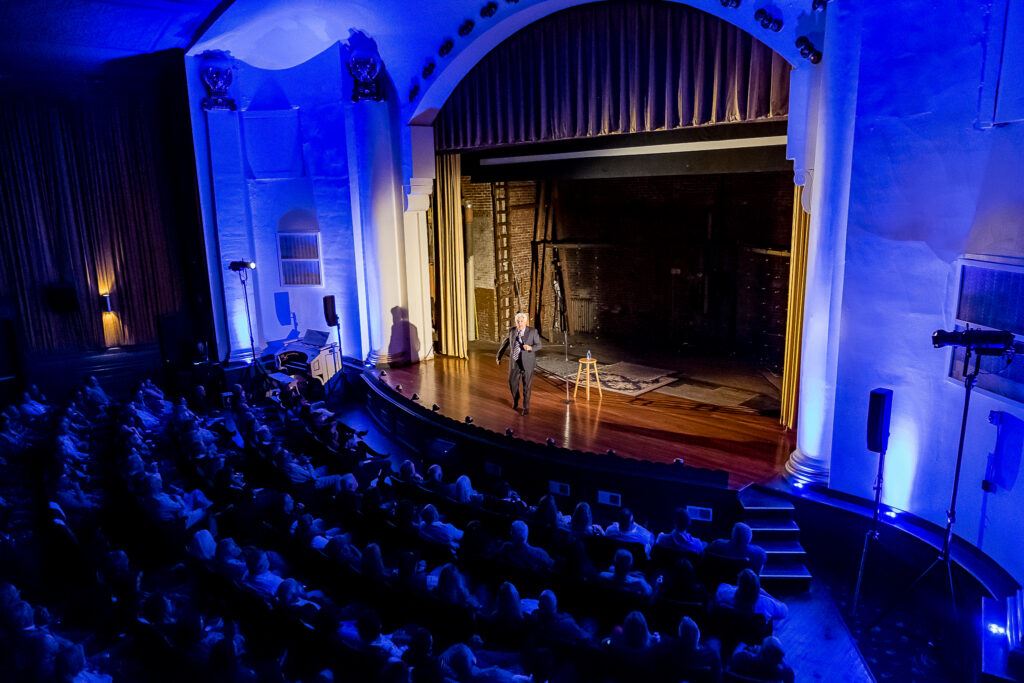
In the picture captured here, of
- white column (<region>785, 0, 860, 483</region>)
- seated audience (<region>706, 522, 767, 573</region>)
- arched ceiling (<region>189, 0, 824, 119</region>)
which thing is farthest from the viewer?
arched ceiling (<region>189, 0, 824, 119</region>)

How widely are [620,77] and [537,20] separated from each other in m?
1.64

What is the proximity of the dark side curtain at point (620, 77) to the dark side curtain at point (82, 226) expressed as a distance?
5.75 m

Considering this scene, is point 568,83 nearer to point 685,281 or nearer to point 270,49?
point 685,281

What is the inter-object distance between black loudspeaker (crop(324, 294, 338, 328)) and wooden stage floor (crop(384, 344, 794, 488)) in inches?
78.6

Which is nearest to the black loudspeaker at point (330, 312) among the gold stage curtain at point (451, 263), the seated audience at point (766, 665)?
the gold stage curtain at point (451, 263)

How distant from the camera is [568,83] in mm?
8844

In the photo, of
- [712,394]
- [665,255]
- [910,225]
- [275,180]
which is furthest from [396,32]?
[910,225]

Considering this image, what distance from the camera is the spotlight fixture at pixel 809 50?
21.0ft

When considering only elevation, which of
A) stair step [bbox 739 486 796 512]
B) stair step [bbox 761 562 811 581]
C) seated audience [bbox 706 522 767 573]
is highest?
seated audience [bbox 706 522 767 573]

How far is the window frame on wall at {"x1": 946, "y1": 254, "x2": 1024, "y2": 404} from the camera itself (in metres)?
5.11

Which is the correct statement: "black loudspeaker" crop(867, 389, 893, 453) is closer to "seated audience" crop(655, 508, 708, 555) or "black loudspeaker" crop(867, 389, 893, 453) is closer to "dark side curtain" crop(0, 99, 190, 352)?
"seated audience" crop(655, 508, 708, 555)

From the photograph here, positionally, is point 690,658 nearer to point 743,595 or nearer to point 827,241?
point 743,595

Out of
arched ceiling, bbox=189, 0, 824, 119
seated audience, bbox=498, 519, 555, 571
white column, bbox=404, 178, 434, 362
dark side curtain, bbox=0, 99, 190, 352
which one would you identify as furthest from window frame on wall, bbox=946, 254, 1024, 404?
dark side curtain, bbox=0, 99, 190, 352

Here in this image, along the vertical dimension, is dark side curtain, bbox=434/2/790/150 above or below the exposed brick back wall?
above
